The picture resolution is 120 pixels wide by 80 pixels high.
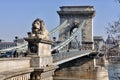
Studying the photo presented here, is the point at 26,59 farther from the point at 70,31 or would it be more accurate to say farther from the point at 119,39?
the point at 70,31

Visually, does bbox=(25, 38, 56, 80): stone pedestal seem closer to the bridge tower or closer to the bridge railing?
the bridge railing

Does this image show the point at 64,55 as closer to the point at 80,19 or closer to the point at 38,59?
the point at 38,59

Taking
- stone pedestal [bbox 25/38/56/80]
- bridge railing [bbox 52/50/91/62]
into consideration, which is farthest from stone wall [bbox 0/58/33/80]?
bridge railing [bbox 52/50/91/62]

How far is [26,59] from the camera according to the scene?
15.5 m

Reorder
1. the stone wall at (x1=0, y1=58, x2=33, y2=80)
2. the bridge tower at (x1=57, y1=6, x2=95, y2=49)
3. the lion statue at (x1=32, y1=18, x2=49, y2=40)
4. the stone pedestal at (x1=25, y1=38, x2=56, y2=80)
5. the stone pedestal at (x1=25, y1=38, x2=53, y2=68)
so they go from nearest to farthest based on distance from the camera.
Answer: the stone wall at (x1=0, y1=58, x2=33, y2=80), the stone pedestal at (x1=25, y1=38, x2=56, y2=80), the stone pedestal at (x1=25, y1=38, x2=53, y2=68), the lion statue at (x1=32, y1=18, x2=49, y2=40), the bridge tower at (x1=57, y1=6, x2=95, y2=49)

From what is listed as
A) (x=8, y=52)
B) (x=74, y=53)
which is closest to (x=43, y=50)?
(x=8, y=52)

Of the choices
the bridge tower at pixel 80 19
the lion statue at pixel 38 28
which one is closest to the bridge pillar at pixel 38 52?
the lion statue at pixel 38 28

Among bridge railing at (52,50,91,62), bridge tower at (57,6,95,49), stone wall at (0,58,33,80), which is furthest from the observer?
bridge tower at (57,6,95,49)

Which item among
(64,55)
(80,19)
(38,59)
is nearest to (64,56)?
(64,55)

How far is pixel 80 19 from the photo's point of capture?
5659cm

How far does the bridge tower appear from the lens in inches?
2203

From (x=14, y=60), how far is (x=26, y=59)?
1.06m

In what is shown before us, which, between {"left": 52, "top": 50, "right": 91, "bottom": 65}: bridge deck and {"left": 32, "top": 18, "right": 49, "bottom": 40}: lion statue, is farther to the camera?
{"left": 52, "top": 50, "right": 91, "bottom": 65}: bridge deck

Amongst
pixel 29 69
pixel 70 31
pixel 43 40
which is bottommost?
pixel 29 69
